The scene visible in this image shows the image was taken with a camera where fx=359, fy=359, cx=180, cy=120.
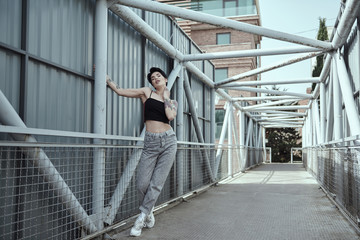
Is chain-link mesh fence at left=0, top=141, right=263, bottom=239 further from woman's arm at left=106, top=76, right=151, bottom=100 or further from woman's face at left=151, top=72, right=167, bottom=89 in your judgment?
woman's face at left=151, top=72, right=167, bottom=89

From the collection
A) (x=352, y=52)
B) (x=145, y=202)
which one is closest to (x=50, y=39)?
(x=145, y=202)

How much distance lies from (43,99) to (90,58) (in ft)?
3.63

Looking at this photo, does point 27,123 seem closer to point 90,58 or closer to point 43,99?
point 43,99

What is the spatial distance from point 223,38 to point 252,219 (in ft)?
78.9

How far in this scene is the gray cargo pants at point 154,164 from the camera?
14.0 feet

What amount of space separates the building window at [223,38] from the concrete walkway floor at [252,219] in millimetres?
21368

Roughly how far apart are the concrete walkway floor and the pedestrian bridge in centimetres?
2

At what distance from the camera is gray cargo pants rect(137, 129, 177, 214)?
4.28 m

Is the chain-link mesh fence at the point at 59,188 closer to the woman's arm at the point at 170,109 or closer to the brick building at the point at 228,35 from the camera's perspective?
the woman's arm at the point at 170,109

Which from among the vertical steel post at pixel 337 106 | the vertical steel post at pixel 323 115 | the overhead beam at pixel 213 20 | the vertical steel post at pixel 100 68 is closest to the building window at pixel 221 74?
the vertical steel post at pixel 323 115

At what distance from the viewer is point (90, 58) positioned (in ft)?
14.9

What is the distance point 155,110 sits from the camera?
4281 millimetres

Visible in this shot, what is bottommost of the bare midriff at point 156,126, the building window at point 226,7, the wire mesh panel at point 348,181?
the wire mesh panel at point 348,181

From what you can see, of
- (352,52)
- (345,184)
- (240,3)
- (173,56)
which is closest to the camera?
(345,184)
